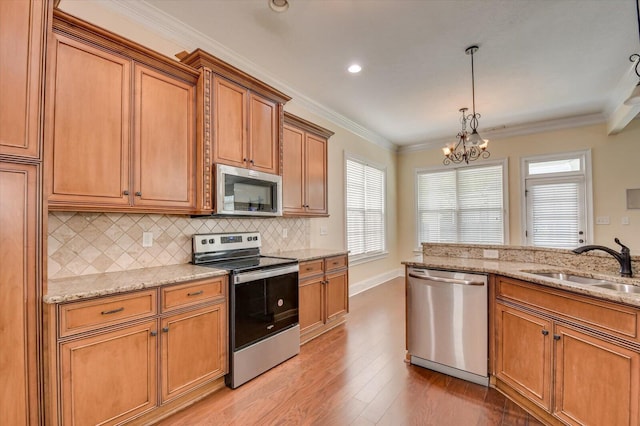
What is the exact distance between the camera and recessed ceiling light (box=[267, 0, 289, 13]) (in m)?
2.30

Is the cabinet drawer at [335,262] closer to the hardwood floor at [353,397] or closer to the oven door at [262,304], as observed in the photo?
the oven door at [262,304]

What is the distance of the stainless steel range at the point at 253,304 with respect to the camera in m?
2.36

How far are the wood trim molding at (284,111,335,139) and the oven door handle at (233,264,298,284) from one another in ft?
5.59

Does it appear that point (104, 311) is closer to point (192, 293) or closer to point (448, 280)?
point (192, 293)

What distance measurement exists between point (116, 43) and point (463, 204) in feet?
19.7

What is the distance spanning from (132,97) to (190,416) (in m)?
2.24

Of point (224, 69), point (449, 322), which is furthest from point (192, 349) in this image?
point (224, 69)

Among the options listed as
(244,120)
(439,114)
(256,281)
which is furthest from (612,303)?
(439,114)

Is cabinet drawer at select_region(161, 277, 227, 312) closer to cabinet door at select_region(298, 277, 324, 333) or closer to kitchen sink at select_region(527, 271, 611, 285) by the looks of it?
cabinet door at select_region(298, 277, 324, 333)

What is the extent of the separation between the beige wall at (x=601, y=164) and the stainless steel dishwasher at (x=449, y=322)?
13.0ft

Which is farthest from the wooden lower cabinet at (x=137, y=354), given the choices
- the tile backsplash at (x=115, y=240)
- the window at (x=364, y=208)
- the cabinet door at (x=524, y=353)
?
the window at (x=364, y=208)

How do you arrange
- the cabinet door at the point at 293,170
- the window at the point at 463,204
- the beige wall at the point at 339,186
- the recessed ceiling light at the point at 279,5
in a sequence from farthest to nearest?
the window at the point at 463,204
the beige wall at the point at 339,186
the cabinet door at the point at 293,170
the recessed ceiling light at the point at 279,5

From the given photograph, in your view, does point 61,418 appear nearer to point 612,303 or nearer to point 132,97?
point 132,97

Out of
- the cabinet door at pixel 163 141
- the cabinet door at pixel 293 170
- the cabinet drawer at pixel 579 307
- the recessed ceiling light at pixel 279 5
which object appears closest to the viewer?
the cabinet drawer at pixel 579 307
